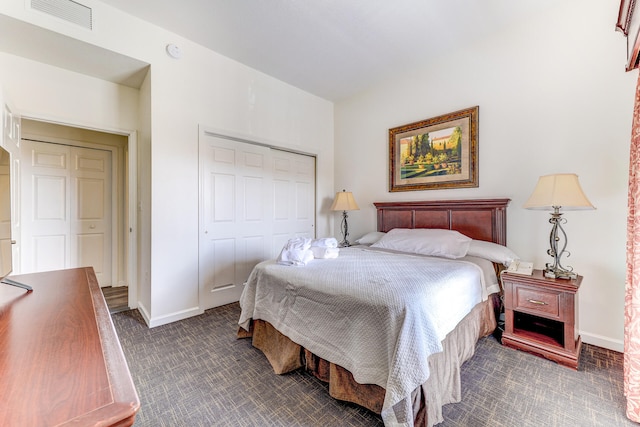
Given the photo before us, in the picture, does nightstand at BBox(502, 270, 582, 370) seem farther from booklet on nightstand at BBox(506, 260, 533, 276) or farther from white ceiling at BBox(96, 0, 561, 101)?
white ceiling at BBox(96, 0, 561, 101)

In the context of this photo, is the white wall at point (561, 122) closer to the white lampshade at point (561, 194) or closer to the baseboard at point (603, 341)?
the baseboard at point (603, 341)

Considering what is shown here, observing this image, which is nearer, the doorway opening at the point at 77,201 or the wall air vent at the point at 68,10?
the wall air vent at the point at 68,10

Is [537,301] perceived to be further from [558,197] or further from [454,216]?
[454,216]

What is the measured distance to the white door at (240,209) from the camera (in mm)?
2982

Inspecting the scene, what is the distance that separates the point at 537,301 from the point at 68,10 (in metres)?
4.33

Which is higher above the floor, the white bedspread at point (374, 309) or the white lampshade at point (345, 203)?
the white lampshade at point (345, 203)

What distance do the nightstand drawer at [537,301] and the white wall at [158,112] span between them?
301 cm

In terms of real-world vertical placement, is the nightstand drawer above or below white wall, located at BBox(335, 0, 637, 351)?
below

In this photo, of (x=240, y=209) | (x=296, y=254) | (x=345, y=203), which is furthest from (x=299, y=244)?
(x=345, y=203)

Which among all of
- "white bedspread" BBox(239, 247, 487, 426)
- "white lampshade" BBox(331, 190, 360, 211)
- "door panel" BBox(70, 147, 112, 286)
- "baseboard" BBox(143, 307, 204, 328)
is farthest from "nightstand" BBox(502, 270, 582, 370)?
"door panel" BBox(70, 147, 112, 286)

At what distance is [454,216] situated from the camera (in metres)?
→ 2.94

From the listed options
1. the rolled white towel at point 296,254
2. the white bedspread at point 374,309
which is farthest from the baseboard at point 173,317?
the rolled white towel at point 296,254

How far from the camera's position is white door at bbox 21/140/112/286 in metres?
3.09

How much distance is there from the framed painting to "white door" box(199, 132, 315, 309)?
1.42 m
